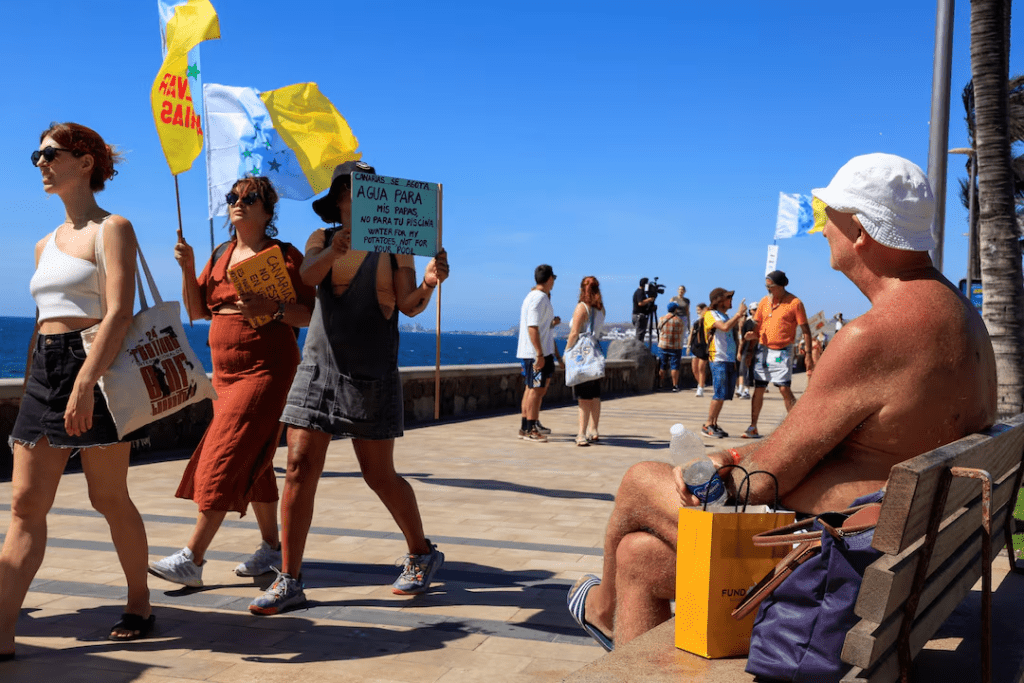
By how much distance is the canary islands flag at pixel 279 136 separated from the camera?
5504 millimetres

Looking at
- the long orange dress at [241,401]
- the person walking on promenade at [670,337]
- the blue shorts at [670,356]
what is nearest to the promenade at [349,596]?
the long orange dress at [241,401]

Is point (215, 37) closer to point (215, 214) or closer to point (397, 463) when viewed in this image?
point (215, 214)

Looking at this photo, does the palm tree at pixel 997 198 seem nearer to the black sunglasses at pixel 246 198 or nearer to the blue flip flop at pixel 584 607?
the blue flip flop at pixel 584 607

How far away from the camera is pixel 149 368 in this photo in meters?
3.69

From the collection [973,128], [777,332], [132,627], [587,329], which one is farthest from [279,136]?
[973,128]

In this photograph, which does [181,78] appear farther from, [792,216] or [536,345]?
[792,216]

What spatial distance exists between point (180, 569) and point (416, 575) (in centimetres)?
109

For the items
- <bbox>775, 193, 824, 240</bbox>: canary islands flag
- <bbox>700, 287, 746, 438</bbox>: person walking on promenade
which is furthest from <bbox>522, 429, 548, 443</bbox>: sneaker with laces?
<bbox>775, 193, 824, 240</bbox>: canary islands flag

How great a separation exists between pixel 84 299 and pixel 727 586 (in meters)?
2.67

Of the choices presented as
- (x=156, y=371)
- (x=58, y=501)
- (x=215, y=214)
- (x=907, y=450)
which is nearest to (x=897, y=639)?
(x=907, y=450)

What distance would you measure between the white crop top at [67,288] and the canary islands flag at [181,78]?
1.73m

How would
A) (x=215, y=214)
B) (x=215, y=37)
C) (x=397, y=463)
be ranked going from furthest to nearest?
(x=397, y=463) < (x=215, y=214) < (x=215, y=37)

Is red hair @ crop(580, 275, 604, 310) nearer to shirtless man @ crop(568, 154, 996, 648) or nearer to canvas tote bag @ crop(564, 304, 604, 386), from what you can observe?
canvas tote bag @ crop(564, 304, 604, 386)

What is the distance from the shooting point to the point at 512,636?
3908 mm
